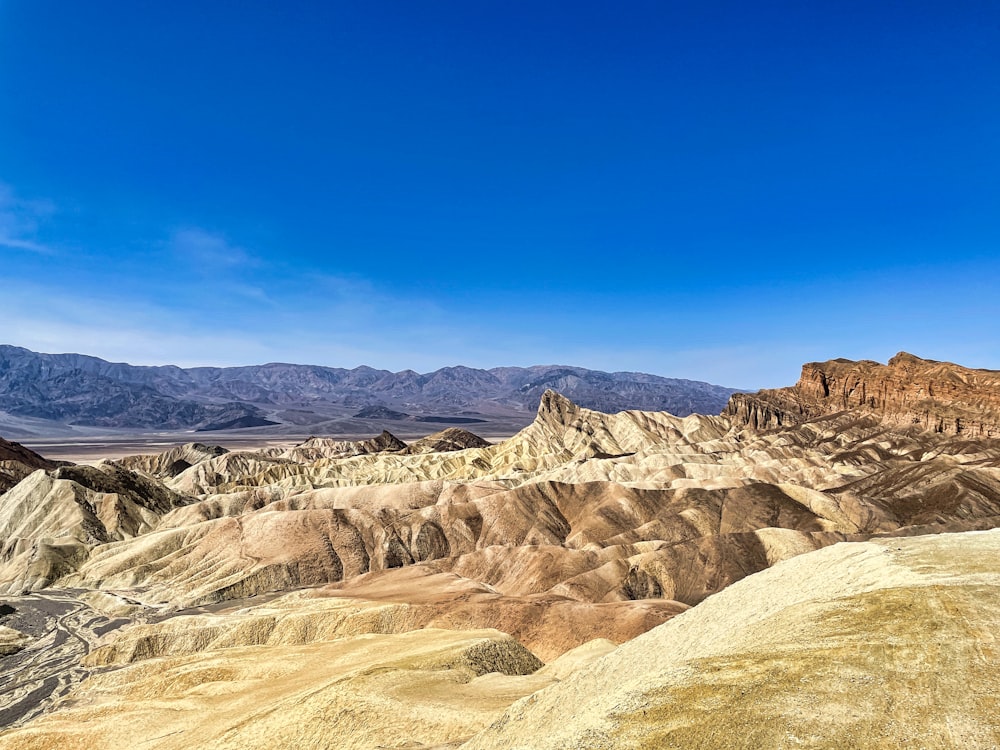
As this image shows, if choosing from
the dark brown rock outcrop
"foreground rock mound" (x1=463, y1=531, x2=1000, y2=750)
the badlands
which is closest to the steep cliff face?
the badlands

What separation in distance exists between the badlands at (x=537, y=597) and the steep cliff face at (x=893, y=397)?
2.92 feet

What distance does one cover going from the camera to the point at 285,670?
37.6 meters

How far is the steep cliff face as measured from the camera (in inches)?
4889

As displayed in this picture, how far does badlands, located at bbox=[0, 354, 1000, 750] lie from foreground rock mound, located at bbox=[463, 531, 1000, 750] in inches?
3.3

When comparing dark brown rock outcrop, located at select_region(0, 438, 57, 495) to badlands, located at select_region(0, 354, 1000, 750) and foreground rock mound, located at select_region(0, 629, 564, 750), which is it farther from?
foreground rock mound, located at select_region(0, 629, 564, 750)

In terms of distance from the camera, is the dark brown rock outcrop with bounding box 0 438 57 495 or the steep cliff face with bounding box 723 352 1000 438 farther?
the steep cliff face with bounding box 723 352 1000 438

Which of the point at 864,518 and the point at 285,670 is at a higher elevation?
the point at 864,518

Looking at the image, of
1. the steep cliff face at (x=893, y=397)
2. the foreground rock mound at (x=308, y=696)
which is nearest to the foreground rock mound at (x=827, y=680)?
the foreground rock mound at (x=308, y=696)

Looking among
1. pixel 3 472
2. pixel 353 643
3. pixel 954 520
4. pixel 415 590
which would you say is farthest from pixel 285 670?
pixel 3 472

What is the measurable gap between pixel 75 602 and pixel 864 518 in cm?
9432

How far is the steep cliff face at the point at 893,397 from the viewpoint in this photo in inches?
4889

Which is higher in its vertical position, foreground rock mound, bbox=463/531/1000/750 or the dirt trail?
foreground rock mound, bbox=463/531/1000/750

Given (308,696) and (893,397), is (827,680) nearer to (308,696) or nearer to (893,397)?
(308,696)

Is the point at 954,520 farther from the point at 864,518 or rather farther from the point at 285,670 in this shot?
the point at 285,670
